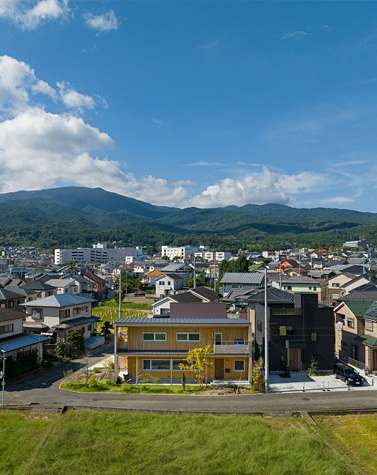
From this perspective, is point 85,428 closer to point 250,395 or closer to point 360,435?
point 250,395

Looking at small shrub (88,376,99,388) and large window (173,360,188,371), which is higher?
large window (173,360,188,371)

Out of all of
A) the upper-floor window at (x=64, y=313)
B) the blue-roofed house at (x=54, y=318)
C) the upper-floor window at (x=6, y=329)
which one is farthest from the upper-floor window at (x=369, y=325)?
the upper-floor window at (x=6, y=329)

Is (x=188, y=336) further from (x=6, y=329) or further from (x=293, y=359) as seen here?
(x=6, y=329)

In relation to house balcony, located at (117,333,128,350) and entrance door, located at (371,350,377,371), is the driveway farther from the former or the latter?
house balcony, located at (117,333,128,350)

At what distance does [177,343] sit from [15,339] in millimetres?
12659

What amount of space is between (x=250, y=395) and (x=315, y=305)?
29.1 feet

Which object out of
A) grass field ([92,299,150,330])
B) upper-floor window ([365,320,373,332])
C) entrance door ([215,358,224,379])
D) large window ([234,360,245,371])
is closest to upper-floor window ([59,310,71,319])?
grass field ([92,299,150,330])

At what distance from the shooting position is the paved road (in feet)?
58.9

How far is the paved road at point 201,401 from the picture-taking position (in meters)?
18.0

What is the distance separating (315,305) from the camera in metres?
24.9

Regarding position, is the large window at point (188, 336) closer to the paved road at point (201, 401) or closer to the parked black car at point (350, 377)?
the paved road at point (201, 401)

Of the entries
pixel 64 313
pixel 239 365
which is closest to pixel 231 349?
pixel 239 365

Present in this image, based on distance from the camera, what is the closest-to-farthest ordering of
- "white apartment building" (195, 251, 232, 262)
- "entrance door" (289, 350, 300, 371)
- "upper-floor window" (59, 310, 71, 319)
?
"entrance door" (289, 350, 300, 371), "upper-floor window" (59, 310, 71, 319), "white apartment building" (195, 251, 232, 262)

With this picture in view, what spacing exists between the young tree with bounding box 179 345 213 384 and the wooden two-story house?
47cm
